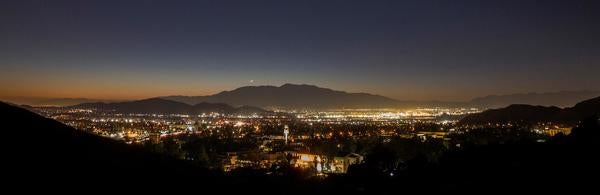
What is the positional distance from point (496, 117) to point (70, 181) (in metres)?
107

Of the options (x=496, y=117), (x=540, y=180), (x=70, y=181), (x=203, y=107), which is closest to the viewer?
(x=70, y=181)

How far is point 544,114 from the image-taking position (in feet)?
307

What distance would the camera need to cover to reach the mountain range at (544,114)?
74.6 m

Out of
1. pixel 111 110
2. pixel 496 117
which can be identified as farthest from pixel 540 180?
pixel 111 110

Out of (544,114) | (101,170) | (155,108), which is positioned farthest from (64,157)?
(155,108)

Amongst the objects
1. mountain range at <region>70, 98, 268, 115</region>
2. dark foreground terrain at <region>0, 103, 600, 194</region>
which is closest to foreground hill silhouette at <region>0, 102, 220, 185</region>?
dark foreground terrain at <region>0, 103, 600, 194</region>

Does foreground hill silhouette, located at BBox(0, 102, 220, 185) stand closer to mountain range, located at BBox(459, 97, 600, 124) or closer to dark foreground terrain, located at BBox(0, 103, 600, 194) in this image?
dark foreground terrain, located at BBox(0, 103, 600, 194)

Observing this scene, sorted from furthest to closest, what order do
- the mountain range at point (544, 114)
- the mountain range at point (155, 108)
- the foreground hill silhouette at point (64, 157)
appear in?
the mountain range at point (155, 108), the mountain range at point (544, 114), the foreground hill silhouette at point (64, 157)

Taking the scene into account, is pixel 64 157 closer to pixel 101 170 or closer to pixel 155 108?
pixel 101 170

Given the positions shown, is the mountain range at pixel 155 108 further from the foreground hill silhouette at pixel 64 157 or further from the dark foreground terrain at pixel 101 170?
the foreground hill silhouette at pixel 64 157

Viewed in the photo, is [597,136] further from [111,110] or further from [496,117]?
[111,110]

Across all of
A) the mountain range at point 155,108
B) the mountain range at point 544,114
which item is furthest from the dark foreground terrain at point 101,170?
the mountain range at point 155,108

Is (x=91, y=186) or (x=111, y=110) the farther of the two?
(x=111, y=110)

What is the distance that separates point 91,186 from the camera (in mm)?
4176
